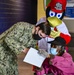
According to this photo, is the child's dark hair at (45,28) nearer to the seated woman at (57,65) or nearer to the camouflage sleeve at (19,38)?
the camouflage sleeve at (19,38)

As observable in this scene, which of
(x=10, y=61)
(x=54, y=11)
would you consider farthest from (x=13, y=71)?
(x=54, y=11)

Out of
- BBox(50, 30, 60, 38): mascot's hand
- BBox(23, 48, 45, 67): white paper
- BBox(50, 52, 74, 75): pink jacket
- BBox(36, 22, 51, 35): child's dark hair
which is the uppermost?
BBox(36, 22, 51, 35): child's dark hair

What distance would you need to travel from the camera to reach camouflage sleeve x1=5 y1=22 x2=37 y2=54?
1609mm

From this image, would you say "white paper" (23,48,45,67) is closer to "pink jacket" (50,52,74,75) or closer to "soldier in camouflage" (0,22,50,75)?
"soldier in camouflage" (0,22,50,75)

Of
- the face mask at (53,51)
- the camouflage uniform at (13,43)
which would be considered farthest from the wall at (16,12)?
the camouflage uniform at (13,43)

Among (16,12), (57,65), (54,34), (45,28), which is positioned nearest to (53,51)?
(57,65)

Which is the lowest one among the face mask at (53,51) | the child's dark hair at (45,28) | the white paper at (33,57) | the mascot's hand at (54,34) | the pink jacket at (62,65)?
the pink jacket at (62,65)

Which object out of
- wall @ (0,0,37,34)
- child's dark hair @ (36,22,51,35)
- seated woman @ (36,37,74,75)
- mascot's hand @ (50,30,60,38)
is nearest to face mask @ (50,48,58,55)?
seated woman @ (36,37,74,75)

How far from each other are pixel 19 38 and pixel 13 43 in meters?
0.06

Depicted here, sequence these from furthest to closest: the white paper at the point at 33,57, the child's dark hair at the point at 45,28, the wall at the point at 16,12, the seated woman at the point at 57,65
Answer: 1. the wall at the point at 16,12
2. the seated woman at the point at 57,65
3. the white paper at the point at 33,57
4. the child's dark hair at the point at 45,28

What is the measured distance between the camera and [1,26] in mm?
3246

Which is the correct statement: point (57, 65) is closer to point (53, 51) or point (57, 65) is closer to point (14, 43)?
point (53, 51)

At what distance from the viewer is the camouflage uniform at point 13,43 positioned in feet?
5.29

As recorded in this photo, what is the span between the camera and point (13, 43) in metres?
1.61
